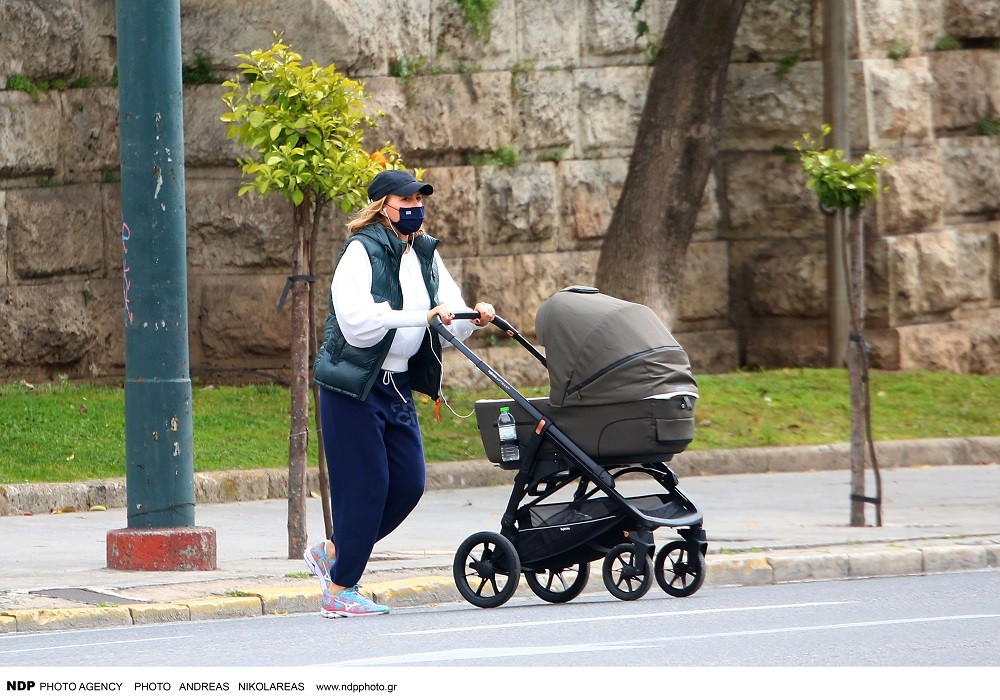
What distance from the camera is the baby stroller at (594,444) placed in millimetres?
7992

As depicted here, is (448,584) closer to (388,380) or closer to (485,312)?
(388,380)

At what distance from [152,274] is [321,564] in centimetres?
223

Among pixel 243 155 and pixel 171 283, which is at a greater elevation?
pixel 243 155

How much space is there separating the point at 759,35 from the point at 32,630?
12.2 meters

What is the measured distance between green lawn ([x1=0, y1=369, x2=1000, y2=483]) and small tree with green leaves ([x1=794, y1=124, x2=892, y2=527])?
10.9 ft

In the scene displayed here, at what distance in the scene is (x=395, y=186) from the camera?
7.98m

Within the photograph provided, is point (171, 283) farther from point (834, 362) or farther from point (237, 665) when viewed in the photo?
point (834, 362)

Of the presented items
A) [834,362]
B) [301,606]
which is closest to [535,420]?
[301,606]

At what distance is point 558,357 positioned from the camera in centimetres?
814

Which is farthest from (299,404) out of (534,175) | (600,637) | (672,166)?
(534,175)

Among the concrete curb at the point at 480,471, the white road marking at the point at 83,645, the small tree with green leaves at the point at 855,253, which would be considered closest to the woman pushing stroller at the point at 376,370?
the white road marking at the point at 83,645

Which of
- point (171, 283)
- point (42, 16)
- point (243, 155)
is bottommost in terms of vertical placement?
point (171, 283)

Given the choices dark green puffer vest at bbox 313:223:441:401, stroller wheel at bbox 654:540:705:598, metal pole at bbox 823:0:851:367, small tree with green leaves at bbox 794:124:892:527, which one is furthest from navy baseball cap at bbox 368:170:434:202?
metal pole at bbox 823:0:851:367

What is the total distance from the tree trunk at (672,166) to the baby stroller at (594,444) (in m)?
7.02
